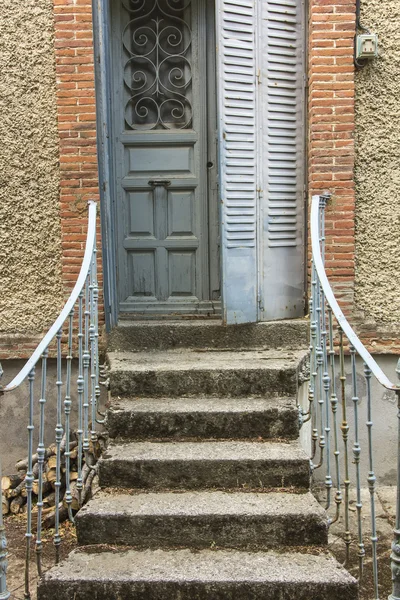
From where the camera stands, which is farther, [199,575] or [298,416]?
[298,416]

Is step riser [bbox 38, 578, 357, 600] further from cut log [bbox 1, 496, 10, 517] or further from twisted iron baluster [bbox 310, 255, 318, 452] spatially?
cut log [bbox 1, 496, 10, 517]

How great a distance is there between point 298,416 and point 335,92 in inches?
101

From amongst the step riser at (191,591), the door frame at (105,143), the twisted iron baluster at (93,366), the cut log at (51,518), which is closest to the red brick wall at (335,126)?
the door frame at (105,143)

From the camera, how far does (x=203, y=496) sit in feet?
11.1

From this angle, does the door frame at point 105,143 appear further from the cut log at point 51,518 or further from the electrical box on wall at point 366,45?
the electrical box on wall at point 366,45

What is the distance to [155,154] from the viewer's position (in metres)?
5.43

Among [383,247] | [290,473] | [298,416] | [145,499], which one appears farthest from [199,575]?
[383,247]

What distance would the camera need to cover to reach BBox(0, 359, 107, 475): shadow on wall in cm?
492

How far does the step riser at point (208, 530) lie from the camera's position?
314 cm

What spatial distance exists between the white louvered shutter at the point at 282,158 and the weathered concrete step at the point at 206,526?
74.7 inches

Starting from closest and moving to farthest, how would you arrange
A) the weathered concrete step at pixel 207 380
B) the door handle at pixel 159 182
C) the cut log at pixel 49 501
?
the weathered concrete step at pixel 207 380
the cut log at pixel 49 501
the door handle at pixel 159 182

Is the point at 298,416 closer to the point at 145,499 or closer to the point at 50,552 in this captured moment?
the point at 145,499

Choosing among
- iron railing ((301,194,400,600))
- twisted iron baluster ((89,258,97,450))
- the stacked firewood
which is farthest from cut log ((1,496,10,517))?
iron railing ((301,194,400,600))

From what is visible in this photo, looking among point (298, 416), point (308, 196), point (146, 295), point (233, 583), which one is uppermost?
point (308, 196)
